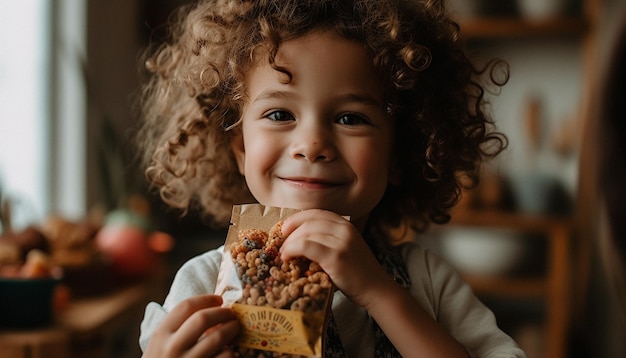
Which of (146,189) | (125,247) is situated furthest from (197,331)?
(146,189)

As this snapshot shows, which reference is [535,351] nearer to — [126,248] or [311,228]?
[126,248]

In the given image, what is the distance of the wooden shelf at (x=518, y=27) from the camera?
7.71 ft

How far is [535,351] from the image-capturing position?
8.09 ft

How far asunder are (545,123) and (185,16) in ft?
5.99

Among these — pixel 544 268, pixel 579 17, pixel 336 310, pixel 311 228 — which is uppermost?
pixel 579 17

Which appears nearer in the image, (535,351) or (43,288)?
(43,288)

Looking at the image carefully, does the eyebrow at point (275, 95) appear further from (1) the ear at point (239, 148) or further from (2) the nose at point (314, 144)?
(1) the ear at point (239, 148)

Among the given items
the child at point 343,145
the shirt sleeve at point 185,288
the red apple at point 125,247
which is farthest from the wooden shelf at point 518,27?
the shirt sleeve at point 185,288

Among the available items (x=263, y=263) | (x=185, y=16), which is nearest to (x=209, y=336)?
(x=263, y=263)

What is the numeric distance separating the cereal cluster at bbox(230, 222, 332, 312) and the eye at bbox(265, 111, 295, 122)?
0.14 metres

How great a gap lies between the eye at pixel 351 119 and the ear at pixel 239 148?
0.65ft

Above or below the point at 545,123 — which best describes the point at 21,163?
below

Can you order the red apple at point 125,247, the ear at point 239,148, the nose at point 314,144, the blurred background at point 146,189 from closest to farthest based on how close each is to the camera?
the nose at point 314,144, the ear at point 239,148, the blurred background at point 146,189, the red apple at point 125,247

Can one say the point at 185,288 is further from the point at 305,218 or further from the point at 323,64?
the point at 323,64
